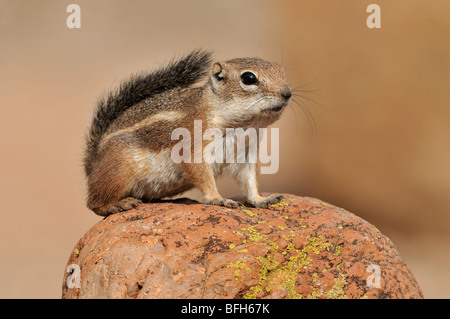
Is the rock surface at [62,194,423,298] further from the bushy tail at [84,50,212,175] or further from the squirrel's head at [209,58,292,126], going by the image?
the bushy tail at [84,50,212,175]

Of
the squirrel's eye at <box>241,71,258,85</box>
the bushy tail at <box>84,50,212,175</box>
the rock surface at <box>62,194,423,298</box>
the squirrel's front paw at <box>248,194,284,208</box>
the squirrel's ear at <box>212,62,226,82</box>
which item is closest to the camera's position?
the rock surface at <box>62,194,423,298</box>

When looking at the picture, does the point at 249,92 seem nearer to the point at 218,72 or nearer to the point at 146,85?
the point at 218,72

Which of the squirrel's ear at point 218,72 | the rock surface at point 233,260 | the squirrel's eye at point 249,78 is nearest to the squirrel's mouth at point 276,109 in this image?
the squirrel's eye at point 249,78

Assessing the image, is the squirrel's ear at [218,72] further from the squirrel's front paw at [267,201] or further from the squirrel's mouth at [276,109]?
the squirrel's front paw at [267,201]

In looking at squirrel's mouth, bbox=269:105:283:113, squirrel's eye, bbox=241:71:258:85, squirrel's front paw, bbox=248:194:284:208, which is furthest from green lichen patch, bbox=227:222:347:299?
squirrel's eye, bbox=241:71:258:85

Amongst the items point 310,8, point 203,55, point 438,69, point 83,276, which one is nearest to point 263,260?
point 83,276

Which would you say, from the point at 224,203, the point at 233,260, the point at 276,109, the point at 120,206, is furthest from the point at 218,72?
the point at 233,260
